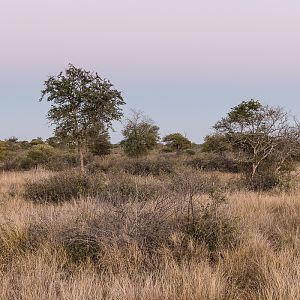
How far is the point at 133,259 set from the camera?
15.1 feet

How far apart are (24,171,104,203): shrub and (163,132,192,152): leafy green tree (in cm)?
3000

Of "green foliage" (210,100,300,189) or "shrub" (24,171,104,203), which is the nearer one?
"shrub" (24,171,104,203)

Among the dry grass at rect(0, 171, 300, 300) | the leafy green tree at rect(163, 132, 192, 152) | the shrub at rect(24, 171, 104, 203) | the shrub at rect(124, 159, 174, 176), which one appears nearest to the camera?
the dry grass at rect(0, 171, 300, 300)

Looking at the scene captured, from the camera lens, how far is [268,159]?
14703 mm

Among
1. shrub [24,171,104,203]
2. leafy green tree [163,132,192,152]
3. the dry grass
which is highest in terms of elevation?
leafy green tree [163,132,192,152]

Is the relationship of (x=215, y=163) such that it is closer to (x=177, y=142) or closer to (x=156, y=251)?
(x=177, y=142)

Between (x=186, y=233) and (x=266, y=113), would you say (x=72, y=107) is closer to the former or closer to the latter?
(x=266, y=113)

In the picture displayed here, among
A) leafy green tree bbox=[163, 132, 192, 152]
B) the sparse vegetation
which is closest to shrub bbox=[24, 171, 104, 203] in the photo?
the sparse vegetation

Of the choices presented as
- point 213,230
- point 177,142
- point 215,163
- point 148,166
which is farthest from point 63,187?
point 177,142

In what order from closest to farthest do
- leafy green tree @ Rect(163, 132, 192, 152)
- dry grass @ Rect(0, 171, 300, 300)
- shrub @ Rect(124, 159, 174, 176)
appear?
dry grass @ Rect(0, 171, 300, 300) → shrub @ Rect(124, 159, 174, 176) → leafy green tree @ Rect(163, 132, 192, 152)

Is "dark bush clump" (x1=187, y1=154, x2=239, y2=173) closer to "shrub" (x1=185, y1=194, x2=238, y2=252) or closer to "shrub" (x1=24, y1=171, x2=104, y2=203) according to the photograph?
"shrub" (x1=24, y1=171, x2=104, y2=203)

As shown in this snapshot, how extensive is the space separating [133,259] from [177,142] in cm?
3708

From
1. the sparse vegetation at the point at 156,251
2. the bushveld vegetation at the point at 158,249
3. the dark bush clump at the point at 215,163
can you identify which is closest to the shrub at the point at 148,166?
the dark bush clump at the point at 215,163

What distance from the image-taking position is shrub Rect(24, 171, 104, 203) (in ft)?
32.9
